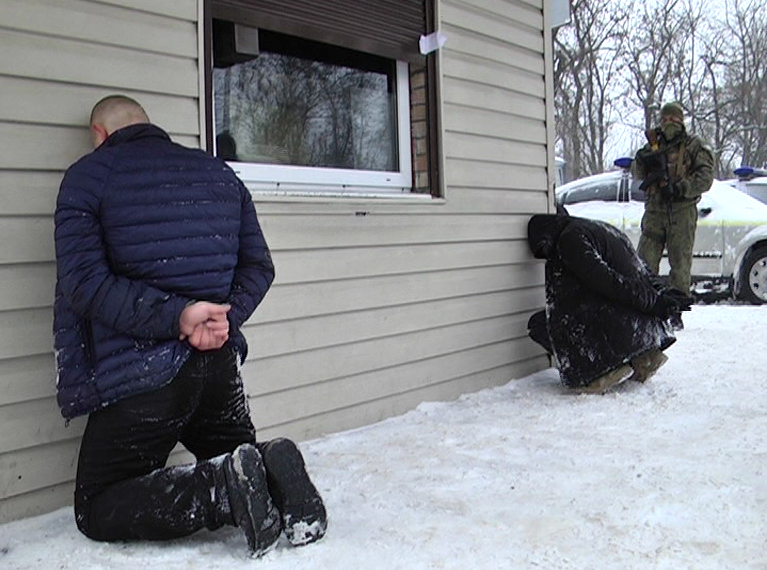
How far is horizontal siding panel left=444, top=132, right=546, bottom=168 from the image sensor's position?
15.2 ft

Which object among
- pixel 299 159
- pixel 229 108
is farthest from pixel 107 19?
pixel 299 159

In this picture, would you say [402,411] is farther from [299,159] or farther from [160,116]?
[160,116]

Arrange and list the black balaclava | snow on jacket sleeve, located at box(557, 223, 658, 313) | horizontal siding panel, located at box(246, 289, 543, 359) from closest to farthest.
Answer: horizontal siding panel, located at box(246, 289, 543, 359) < snow on jacket sleeve, located at box(557, 223, 658, 313) < the black balaclava

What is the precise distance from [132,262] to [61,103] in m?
0.77

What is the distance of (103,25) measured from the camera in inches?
117

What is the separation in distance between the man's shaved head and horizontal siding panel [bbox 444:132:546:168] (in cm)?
218

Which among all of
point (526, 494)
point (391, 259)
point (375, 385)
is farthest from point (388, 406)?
point (526, 494)

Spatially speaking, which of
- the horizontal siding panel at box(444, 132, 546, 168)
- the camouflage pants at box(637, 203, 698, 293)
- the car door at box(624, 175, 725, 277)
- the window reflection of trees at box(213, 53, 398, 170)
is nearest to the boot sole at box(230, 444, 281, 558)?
the window reflection of trees at box(213, 53, 398, 170)

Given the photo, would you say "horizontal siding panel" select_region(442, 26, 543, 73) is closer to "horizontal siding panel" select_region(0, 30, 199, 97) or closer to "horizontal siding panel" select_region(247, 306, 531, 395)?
"horizontal siding panel" select_region(247, 306, 531, 395)

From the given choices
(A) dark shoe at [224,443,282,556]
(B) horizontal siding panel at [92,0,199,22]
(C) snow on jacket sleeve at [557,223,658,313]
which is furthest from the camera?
(C) snow on jacket sleeve at [557,223,658,313]

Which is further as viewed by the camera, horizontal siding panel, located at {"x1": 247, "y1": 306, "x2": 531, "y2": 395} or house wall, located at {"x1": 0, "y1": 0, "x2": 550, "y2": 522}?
horizontal siding panel, located at {"x1": 247, "y1": 306, "x2": 531, "y2": 395}

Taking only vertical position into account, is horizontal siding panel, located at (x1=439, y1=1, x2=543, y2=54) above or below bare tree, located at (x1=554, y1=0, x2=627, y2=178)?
below

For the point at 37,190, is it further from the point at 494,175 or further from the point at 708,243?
the point at 708,243

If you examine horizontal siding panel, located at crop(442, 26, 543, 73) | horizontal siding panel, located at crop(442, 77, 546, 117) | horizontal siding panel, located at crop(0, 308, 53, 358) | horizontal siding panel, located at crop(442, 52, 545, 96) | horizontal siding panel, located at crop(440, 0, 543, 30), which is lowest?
horizontal siding panel, located at crop(0, 308, 53, 358)
